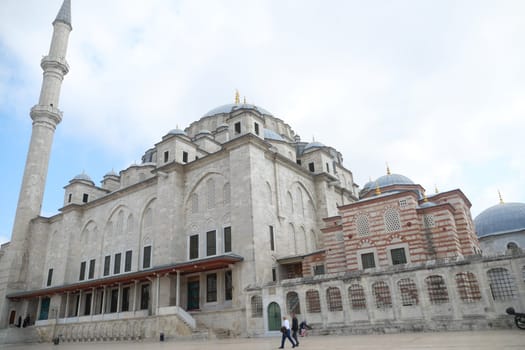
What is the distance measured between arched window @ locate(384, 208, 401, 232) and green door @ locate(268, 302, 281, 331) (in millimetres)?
6189

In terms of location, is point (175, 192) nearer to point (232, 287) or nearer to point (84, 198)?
point (232, 287)

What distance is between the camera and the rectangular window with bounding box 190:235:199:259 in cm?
2059

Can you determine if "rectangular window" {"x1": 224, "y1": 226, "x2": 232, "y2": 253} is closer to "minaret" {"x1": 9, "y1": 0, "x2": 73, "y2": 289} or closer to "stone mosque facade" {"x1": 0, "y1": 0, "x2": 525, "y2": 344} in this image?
"stone mosque facade" {"x1": 0, "y1": 0, "x2": 525, "y2": 344}

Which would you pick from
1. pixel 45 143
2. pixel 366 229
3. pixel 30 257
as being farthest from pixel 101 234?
pixel 366 229

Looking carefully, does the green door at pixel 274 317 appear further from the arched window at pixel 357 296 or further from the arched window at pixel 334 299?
the arched window at pixel 357 296

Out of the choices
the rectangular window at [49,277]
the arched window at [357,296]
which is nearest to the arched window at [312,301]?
the arched window at [357,296]

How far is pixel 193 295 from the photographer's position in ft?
66.5

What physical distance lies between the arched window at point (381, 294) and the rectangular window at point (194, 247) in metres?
10.7

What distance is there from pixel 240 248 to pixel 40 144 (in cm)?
2082

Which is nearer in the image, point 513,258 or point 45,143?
point 513,258

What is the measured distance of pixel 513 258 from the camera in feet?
34.7

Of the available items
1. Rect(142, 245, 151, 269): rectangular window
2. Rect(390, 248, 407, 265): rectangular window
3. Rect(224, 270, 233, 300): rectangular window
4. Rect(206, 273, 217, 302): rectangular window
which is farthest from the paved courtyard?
Rect(142, 245, 151, 269): rectangular window

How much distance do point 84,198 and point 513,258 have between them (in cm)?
2810

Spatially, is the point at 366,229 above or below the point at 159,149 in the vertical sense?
below
